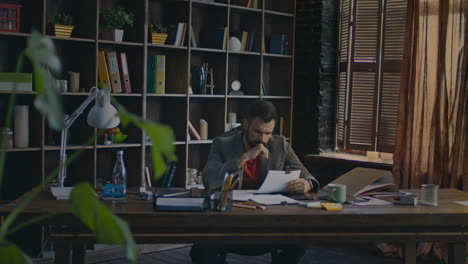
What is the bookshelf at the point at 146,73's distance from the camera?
4.48 metres

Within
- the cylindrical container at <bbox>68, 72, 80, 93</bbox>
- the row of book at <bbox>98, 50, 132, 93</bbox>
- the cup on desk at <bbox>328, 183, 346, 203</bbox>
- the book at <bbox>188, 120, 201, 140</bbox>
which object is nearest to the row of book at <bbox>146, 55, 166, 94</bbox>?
the row of book at <bbox>98, 50, 132, 93</bbox>

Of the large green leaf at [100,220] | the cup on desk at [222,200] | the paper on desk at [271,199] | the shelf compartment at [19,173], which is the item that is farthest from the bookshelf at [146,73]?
the large green leaf at [100,220]

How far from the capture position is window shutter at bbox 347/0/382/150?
539cm

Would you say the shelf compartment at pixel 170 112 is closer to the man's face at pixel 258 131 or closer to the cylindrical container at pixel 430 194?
the man's face at pixel 258 131

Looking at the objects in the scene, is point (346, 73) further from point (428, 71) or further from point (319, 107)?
point (428, 71)

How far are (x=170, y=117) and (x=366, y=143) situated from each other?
1.81m

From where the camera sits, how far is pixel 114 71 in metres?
4.75

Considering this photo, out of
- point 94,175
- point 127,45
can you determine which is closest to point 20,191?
point 94,175

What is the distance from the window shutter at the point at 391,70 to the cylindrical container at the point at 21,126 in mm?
3013

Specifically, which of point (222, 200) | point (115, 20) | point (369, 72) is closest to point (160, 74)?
point (115, 20)

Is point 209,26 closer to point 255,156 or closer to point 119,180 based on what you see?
point 255,156

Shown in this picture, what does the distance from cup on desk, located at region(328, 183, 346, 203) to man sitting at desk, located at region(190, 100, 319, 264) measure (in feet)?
0.80

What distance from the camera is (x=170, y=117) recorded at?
5.34 m

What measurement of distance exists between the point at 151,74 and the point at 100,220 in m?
4.30
